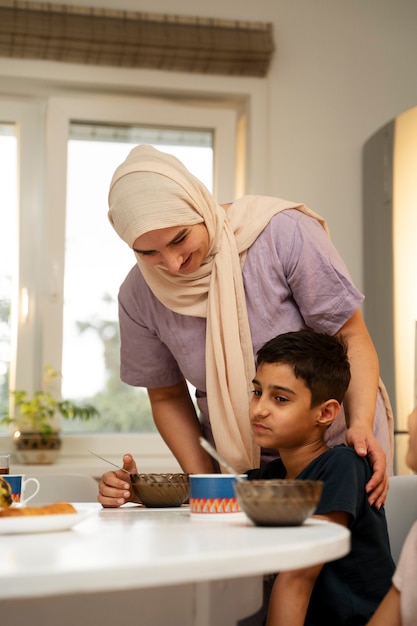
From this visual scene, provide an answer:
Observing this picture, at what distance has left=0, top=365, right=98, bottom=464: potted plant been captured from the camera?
3.17 metres

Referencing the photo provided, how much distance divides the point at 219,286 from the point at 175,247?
0.42 ft

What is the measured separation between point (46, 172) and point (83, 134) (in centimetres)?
21

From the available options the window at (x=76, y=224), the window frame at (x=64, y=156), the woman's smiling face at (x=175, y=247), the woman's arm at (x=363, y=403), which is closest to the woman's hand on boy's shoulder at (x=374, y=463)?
the woman's arm at (x=363, y=403)

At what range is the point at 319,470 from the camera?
1399 mm

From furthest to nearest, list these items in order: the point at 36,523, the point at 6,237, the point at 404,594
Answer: the point at 6,237, the point at 404,594, the point at 36,523

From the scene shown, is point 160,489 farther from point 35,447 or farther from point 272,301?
point 35,447

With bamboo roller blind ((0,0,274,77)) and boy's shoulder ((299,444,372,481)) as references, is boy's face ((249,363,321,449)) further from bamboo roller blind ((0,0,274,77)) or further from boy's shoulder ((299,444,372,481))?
bamboo roller blind ((0,0,274,77))

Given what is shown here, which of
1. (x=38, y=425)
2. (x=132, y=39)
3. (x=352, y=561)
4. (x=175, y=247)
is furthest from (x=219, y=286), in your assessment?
(x=132, y=39)

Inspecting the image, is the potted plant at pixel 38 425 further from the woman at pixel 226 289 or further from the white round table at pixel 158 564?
the white round table at pixel 158 564

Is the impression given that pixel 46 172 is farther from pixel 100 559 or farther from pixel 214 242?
pixel 100 559

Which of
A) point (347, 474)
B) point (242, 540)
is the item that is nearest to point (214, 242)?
point (347, 474)

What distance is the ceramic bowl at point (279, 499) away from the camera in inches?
40.1

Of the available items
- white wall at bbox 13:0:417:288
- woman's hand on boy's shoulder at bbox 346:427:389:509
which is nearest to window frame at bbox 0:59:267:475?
white wall at bbox 13:0:417:288

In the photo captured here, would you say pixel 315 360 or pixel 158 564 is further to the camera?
pixel 315 360
